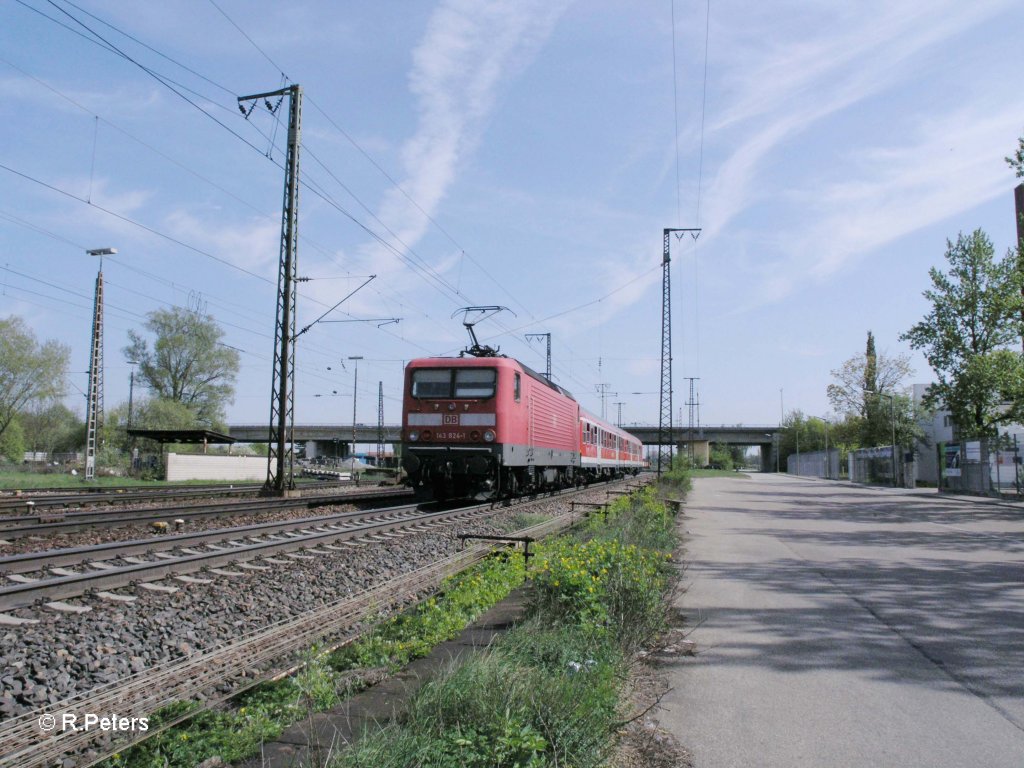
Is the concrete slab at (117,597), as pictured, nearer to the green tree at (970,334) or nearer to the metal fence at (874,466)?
the green tree at (970,334)

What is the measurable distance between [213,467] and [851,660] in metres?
39.8

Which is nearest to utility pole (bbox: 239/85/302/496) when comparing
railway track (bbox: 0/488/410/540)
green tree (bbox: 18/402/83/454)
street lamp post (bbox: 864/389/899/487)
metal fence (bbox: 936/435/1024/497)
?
railway track (bbox: 0/488/410/540)

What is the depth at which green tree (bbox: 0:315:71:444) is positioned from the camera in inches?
1970

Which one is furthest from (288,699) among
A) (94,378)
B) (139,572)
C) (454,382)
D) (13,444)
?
(13,444)

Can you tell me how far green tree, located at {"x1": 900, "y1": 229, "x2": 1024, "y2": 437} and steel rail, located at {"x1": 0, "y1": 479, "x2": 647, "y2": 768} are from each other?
33.6 meters

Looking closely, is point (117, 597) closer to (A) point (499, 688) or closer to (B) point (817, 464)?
(A) point (499, 688)

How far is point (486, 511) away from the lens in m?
17.0

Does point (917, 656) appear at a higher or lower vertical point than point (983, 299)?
lower

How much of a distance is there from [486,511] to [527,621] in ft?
37.8

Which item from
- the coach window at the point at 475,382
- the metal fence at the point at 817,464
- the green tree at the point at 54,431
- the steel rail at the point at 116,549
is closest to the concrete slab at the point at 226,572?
the steel rail at the point at 116,549

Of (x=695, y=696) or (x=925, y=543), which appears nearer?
(x=695, y=696)

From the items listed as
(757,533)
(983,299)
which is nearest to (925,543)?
(757,533)

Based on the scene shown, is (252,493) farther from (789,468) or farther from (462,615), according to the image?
(789,468)

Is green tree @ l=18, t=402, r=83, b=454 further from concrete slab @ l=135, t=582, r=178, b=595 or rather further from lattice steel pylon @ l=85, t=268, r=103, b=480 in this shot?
concrete slab @ l=135, t=582, r=178, b=595
